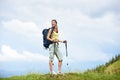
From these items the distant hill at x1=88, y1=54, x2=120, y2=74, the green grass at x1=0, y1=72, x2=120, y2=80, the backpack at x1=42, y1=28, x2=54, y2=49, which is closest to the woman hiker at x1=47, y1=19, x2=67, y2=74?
the backpack at x1=42, y1=28, x2=54, y2=49

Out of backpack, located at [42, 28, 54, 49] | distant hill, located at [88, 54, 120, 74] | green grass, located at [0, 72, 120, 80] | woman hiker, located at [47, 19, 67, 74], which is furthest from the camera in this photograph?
distant hill, located at [88, 54, 120, 74]

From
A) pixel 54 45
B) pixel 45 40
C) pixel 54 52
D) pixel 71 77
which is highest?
pixel 45 40

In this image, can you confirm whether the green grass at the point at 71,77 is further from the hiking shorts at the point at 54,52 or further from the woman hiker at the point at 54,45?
the hiking shorts at the point at 54,52

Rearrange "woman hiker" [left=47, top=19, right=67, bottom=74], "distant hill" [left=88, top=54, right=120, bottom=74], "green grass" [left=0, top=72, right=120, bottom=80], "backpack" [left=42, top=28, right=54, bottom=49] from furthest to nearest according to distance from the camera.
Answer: "distant hill" [left=88, top=54, right=120, bottom=74] < "green grass" [left=0, top=72, right=120, bottom=80] < "backpack" [left=42, top=28, right=54, bottom=49] < "woman hiker" [left=47, top=19, right=67, bottom=74]

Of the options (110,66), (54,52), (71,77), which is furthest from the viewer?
(110,66)

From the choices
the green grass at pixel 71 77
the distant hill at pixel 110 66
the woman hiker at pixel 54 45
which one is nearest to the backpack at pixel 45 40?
the woman hiker at pixel 54 45

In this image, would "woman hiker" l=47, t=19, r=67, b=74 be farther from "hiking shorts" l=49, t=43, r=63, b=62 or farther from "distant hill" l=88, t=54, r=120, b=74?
"distant hill" l=88, t=54, r=120, b=74

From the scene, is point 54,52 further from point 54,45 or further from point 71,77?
point 71,77

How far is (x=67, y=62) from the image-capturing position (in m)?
19.6

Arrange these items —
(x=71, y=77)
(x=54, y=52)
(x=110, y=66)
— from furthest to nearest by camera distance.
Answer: (x=110, y=66)
(x=71, y=77)
(x=54, y=52)

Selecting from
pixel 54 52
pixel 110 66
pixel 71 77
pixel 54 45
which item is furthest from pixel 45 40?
pixel 110 66

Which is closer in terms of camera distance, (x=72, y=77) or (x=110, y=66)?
(x=72, y=77)

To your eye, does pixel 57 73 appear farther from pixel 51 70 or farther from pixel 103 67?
pixel 103 67

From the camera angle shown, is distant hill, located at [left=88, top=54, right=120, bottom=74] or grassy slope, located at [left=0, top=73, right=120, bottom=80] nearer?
grassy slope, located at [left=0, top=73, right=120, bottom=80]
